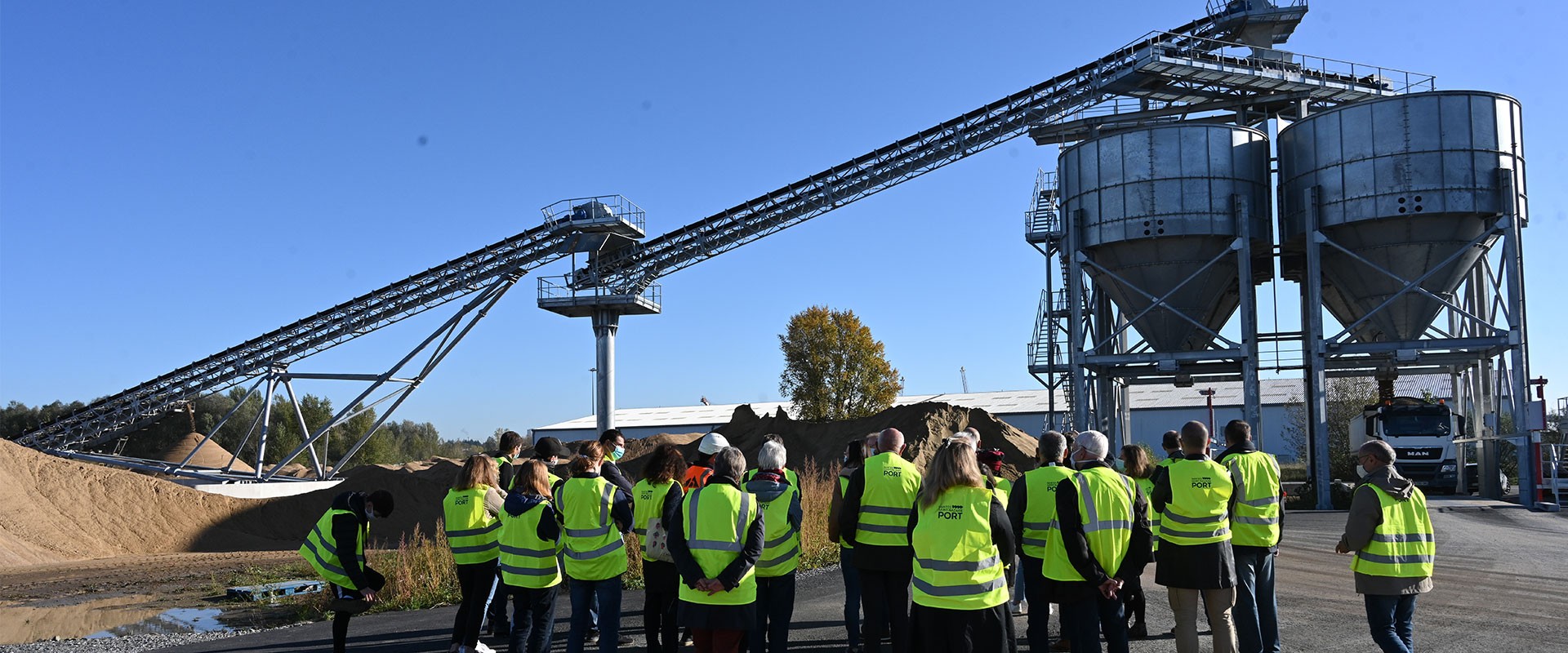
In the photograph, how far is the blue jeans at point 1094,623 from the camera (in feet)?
21.4

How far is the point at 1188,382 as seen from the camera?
27.8 meters

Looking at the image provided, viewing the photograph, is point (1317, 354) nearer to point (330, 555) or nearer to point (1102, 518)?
point (1102, 518)

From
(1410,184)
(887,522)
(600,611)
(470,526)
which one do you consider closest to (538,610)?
(600,611)

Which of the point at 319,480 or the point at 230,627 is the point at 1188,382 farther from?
the point at 319,480

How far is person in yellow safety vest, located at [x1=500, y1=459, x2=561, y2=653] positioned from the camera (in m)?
7.68

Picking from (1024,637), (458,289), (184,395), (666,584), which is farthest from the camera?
(184,395)

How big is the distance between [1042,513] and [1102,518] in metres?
0.46

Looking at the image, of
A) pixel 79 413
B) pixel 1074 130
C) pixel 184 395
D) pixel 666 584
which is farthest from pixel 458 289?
pixel 666 584

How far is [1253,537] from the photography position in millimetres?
7629

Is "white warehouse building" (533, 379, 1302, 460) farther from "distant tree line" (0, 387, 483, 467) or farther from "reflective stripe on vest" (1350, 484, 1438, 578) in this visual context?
"reflective stripe on vest" (1350, 484, 1438, 578)

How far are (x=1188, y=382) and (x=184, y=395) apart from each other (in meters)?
31.0

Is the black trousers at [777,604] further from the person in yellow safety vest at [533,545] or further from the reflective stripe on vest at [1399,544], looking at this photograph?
the reflective stripe on vest at [1399,544]

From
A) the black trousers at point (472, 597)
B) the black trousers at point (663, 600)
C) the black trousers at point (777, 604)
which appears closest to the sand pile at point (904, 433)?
the black trousers at point (472, 597)

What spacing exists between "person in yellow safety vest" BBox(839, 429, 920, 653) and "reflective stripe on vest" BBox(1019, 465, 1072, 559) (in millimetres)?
733
